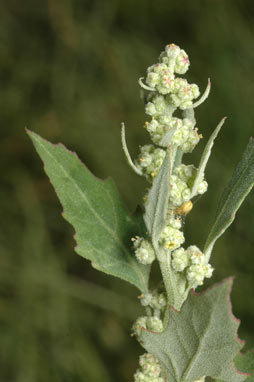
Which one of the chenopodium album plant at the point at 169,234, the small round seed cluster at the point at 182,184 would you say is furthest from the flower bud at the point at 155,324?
the small round seed cluster at the point at 182,184

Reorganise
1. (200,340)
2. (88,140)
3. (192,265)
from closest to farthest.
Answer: (200,340)
(192,265)
(88,140)

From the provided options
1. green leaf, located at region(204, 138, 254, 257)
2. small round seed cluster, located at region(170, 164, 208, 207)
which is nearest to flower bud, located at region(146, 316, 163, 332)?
green leaf, located at region(204, 138, 254, 257)

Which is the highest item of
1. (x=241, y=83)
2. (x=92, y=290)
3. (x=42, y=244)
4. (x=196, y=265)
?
(x=241, y=83)

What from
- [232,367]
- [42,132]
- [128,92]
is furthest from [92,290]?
[232,367]

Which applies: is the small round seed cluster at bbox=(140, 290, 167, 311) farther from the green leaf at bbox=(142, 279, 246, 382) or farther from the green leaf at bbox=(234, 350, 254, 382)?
the green leaf at bbox=(234, 350, 254, 382)

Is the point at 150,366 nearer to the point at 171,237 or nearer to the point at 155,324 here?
the point at 155,324

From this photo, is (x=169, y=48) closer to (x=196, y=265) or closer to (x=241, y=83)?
(x=196, y=265)


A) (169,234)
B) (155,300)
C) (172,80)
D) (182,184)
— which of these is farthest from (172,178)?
(155,300)
